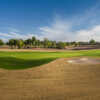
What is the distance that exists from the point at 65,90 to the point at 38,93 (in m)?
1.70

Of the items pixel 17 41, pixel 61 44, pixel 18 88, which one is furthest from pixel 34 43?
pixel 18 88

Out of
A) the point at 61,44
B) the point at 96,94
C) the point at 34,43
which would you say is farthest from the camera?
the point at 34,43

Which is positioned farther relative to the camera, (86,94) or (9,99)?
(86,94)

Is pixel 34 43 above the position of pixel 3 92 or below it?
above

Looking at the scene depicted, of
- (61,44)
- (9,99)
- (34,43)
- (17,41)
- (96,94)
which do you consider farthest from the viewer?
(34,43)

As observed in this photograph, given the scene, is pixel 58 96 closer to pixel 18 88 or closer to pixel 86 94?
pixel 86 94

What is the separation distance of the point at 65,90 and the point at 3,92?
3.84 meters

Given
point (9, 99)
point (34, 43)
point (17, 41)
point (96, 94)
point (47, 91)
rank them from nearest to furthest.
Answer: point (9, 99) → point (96, 94) → point (47, 91) → point (17, 41) → point (34, 43)

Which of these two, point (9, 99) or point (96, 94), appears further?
point (96, 94)

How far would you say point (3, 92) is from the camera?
14.3 ft

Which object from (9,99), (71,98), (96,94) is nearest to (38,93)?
(9,99)

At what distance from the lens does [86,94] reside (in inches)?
163

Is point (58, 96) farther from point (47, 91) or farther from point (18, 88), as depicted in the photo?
point (18, 88)

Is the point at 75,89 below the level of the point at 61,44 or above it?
below
